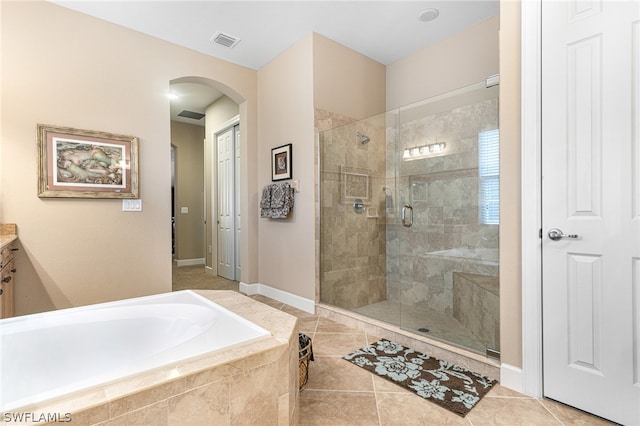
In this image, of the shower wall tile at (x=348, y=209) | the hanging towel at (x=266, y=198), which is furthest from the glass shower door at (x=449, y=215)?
the hanging towel at (x=266, y=198)

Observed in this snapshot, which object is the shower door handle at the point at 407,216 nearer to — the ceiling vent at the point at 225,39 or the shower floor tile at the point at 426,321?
the shower floor tile at the point at 426,321

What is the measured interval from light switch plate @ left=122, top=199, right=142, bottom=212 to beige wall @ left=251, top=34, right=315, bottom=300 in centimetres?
130

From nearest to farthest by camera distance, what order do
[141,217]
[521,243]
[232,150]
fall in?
[521,243] → [141,217] → [232,150]

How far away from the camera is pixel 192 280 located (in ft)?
15.7

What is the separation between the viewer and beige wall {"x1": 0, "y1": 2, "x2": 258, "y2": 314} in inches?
100

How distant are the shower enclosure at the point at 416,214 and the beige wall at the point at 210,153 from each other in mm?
2286

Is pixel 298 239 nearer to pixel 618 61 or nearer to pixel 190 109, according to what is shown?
pixel 618 61

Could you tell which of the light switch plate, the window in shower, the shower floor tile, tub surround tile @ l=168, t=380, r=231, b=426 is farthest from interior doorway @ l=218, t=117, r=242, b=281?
tub surround tile @ l=168, t=380, r=231, b=426

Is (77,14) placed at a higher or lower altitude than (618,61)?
higher

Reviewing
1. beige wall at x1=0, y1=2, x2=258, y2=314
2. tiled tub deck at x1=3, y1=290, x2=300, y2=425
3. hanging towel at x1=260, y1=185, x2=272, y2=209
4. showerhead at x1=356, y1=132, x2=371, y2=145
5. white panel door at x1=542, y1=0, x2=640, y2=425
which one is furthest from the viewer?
hanging towel at x1=260, y1=185, x2=272, y2=209

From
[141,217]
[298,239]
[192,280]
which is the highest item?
[141,217]

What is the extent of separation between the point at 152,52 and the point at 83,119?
0.97 m

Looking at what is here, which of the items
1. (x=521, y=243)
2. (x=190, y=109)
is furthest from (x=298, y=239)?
(x=190, y=109)

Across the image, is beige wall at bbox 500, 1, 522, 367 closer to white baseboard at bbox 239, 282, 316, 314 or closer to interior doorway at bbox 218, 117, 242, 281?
white baseboard at bbox 239, 282, 316, 314
